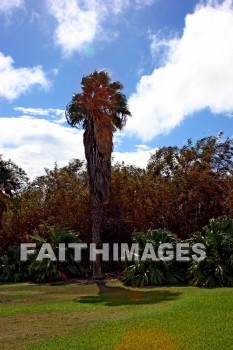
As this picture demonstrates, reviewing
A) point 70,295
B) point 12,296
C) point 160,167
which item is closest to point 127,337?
point 70,295

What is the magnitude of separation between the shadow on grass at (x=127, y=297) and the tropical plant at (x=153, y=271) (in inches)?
49.4

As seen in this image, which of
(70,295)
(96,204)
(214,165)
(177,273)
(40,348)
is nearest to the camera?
(40,348)

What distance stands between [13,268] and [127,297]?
10.2 meters

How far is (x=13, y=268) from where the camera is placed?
2186 centimetres

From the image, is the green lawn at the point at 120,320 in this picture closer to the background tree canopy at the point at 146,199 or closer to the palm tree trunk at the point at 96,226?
the palm tree trunk at the point at 96,226

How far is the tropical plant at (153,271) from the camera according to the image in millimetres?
16438

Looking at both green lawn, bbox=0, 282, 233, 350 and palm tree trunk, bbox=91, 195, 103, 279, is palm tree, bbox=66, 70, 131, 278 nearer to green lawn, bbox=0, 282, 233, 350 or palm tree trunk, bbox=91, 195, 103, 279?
palm tree trunk, bbox=91, 195, 103, 279

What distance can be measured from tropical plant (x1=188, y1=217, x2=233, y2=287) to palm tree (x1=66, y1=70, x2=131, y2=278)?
5355mm

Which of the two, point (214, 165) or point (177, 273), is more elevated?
point (214, 165)

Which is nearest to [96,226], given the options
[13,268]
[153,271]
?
[153,271]

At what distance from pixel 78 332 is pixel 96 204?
11770 mm

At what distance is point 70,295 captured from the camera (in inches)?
574

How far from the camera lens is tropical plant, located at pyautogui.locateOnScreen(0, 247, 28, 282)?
70.0ft

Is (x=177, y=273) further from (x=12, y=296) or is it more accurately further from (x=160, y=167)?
(x=160, y=167)
